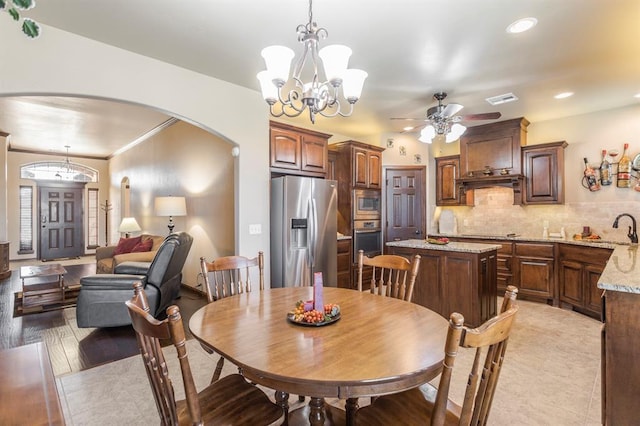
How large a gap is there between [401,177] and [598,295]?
3.26 m

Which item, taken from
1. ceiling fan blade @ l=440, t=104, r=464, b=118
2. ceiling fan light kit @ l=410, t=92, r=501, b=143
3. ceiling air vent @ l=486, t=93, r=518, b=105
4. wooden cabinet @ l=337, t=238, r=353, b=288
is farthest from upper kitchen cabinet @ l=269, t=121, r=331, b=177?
ceiling air vent @ l=486, t=93, r=518, b=105

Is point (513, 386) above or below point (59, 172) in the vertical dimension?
below

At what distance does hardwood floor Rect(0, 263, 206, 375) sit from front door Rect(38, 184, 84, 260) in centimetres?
508

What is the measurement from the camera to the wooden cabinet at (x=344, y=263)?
16.5 ft

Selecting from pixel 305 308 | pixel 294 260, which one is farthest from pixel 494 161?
pixel 305 308

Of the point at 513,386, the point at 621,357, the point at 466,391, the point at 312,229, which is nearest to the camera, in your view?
the point at 466,391

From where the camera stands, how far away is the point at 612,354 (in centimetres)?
174

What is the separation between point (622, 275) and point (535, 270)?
9.98ft

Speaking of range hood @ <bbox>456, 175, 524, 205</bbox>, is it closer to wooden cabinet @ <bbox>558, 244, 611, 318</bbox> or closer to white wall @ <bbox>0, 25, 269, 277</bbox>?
wooden cabinet @ <bbox>558, 244, 611, 318</bbox>

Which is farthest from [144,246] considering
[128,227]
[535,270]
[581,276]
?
[581,276]

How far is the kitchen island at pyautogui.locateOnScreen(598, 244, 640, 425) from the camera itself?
168 cm

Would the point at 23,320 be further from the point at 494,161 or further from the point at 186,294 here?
the point at 494,161

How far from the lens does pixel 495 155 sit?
5.20 meters

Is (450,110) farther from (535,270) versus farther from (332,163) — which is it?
(535,270)
